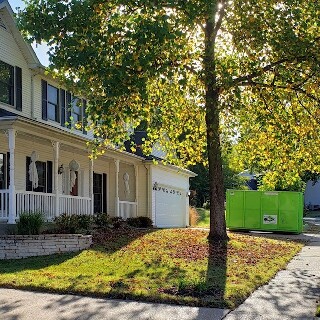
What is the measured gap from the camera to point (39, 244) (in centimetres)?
1347

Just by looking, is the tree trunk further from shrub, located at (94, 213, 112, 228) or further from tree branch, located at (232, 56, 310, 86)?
shrub, located at (94, 213, 112, 228)

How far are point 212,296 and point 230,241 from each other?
305 inches

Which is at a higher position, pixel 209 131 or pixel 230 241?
pixel 209 131

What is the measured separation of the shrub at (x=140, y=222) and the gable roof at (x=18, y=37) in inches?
298

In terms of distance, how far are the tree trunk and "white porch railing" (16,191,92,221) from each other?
18.0ft

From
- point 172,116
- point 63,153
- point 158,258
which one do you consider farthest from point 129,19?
point 63,153

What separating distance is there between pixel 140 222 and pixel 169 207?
5693 mm

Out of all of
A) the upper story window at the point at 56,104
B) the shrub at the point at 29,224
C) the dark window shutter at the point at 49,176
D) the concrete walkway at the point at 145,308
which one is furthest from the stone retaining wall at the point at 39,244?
the upper story window at the point at 56,104

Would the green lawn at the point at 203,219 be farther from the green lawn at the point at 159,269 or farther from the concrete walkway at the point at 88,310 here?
the concrete walkway at the point at 88,310

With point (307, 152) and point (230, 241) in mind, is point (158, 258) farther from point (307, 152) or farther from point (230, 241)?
point (307, 152)

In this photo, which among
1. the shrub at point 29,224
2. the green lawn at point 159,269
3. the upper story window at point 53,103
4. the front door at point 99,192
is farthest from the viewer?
the front door at point 99,192

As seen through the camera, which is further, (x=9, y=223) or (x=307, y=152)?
(x=307, y=152)

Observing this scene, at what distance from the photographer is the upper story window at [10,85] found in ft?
57.3

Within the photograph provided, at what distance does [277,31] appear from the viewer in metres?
11.8
